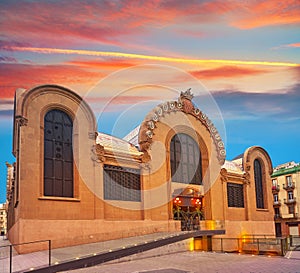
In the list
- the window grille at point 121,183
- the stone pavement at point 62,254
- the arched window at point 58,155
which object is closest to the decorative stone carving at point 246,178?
the window grille at point 121,183

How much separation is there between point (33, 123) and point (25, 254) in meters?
7.15

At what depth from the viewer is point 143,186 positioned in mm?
26219

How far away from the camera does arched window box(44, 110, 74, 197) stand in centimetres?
2198

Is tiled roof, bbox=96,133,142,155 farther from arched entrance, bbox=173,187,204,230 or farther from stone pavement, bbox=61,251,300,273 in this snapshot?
stone pavement, bbox=61,251,300,273

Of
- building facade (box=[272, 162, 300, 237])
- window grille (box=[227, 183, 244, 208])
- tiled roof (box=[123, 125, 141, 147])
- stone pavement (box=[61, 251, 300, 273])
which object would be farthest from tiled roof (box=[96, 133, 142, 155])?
building facade (box=[272, 162, 300, 237])

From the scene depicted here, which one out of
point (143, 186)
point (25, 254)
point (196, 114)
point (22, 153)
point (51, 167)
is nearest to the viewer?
point (25, 254)

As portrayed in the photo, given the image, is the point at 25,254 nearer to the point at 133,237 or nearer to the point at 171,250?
the point at 133,237

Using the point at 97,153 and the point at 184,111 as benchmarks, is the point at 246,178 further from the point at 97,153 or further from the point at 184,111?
the point at 97,153

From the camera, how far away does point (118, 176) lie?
2520cm

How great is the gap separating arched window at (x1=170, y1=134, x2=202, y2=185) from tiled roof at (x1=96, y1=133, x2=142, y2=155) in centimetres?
377

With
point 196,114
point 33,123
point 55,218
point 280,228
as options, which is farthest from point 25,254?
point 280,228

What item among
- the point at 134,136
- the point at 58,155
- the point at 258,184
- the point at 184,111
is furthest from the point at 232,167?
the point at 58,155

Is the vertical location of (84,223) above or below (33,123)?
below

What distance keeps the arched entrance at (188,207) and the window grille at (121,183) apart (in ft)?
13.1
